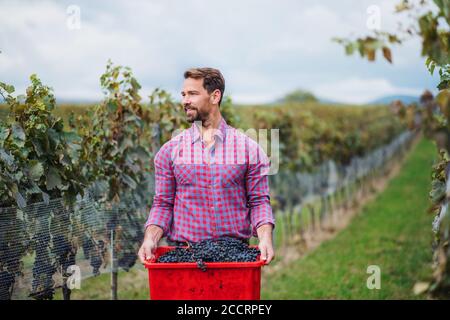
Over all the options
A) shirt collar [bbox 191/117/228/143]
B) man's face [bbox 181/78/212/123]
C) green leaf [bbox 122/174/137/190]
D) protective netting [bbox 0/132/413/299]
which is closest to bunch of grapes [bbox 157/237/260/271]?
shirt collar [bbox 191/117/228/143]

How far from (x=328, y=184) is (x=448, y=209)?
11.2 m

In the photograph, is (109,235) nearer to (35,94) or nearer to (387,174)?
(35,94)

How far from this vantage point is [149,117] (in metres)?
5.93

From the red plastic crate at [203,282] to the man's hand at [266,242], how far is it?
9 cm

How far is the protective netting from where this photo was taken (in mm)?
3957

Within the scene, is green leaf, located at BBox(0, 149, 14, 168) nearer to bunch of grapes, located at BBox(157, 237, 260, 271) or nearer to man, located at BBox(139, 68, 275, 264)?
man, located at BBox(139, 68, 275, 264)

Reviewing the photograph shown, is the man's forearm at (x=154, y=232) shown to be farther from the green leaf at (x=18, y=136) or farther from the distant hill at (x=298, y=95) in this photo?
the distant hill at (x=298, y=95)

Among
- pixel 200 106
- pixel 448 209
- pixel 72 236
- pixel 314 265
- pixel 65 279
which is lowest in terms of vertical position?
pixel 314 265

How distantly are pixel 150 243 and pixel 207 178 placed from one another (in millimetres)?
432

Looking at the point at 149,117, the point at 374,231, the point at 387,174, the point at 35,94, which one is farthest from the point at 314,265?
the point at 387,174

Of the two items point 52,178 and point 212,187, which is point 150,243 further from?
point 52,178

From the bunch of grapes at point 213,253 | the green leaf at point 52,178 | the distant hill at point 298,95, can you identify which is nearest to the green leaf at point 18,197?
the green leaf at point 52,178

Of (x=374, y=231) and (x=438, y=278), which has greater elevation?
(x=438, y=278)

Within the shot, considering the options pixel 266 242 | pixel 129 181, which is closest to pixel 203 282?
pixel 266 242
